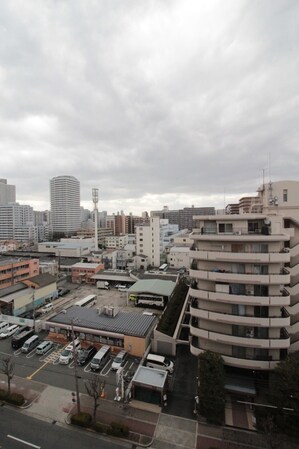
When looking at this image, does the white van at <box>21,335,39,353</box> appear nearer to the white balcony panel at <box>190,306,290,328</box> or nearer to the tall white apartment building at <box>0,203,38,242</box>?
the white balcony panel at <box>190,306,290,328</box>

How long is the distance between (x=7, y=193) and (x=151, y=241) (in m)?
168

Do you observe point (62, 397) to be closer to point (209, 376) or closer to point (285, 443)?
point (209, 376)

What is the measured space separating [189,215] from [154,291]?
5468 inches

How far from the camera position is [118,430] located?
1489cm

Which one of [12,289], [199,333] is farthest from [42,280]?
[199,333]

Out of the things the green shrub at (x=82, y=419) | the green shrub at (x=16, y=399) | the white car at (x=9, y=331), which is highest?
the white car at (x=9, y=331)

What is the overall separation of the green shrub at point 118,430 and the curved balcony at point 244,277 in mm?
11264

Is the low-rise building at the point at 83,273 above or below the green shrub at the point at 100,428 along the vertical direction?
above

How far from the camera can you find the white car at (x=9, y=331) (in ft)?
90.8

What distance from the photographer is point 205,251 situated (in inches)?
786

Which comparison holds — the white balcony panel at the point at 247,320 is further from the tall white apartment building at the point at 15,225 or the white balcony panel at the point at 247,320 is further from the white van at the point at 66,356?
the tall white apartment building at the point at 15,225

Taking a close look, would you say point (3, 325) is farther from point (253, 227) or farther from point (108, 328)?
point (253, 227)

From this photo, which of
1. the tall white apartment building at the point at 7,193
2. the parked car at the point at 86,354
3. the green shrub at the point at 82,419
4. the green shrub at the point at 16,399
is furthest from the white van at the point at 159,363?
the tall white apartment building at the point at 7,193

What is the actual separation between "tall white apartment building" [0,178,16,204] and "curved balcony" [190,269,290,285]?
202602 mm
